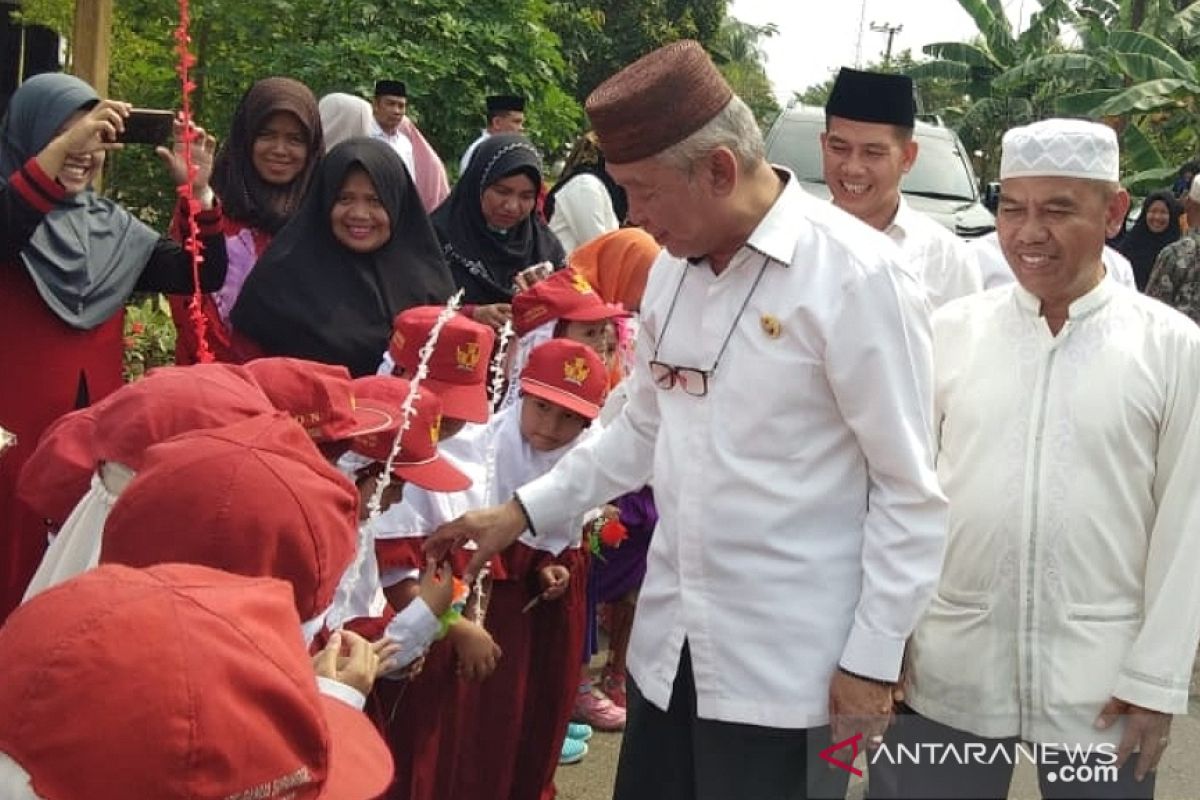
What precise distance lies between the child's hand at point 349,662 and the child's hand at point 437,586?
41cm

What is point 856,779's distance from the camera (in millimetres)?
4020

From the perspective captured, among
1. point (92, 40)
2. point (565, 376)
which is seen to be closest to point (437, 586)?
point (565, 376)

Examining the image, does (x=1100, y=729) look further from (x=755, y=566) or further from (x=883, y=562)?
(x=755, y=566)

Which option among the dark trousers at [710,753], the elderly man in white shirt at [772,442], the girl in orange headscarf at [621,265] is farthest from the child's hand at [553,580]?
the girl in orange headscarf at [621,265]

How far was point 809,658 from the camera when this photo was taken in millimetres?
2254

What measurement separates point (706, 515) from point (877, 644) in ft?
1.20

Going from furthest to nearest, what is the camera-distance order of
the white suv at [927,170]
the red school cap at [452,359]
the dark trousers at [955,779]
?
1. the white suv at [927,170]
2. the red school cap at [452,359]
3. the dark trousers at [955,779]

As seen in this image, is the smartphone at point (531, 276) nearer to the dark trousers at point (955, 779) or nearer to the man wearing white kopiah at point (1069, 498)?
the man wearing white kopiah at point (1069, 498)

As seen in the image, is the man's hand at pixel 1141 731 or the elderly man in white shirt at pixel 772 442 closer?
the elderly man in white shirt at pixel 772 442

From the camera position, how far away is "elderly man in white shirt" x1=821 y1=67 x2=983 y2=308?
390 cm

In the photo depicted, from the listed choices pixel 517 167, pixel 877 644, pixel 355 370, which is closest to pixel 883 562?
pixel 877 644

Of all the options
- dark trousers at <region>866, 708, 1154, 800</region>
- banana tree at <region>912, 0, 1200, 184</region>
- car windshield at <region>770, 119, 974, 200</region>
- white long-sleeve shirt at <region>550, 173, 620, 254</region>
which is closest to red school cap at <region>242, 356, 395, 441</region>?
dark trousers at <region>866, 708, 1154, 800</region>

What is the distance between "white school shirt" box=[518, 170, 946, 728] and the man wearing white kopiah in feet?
1.08

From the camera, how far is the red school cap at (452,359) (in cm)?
334
